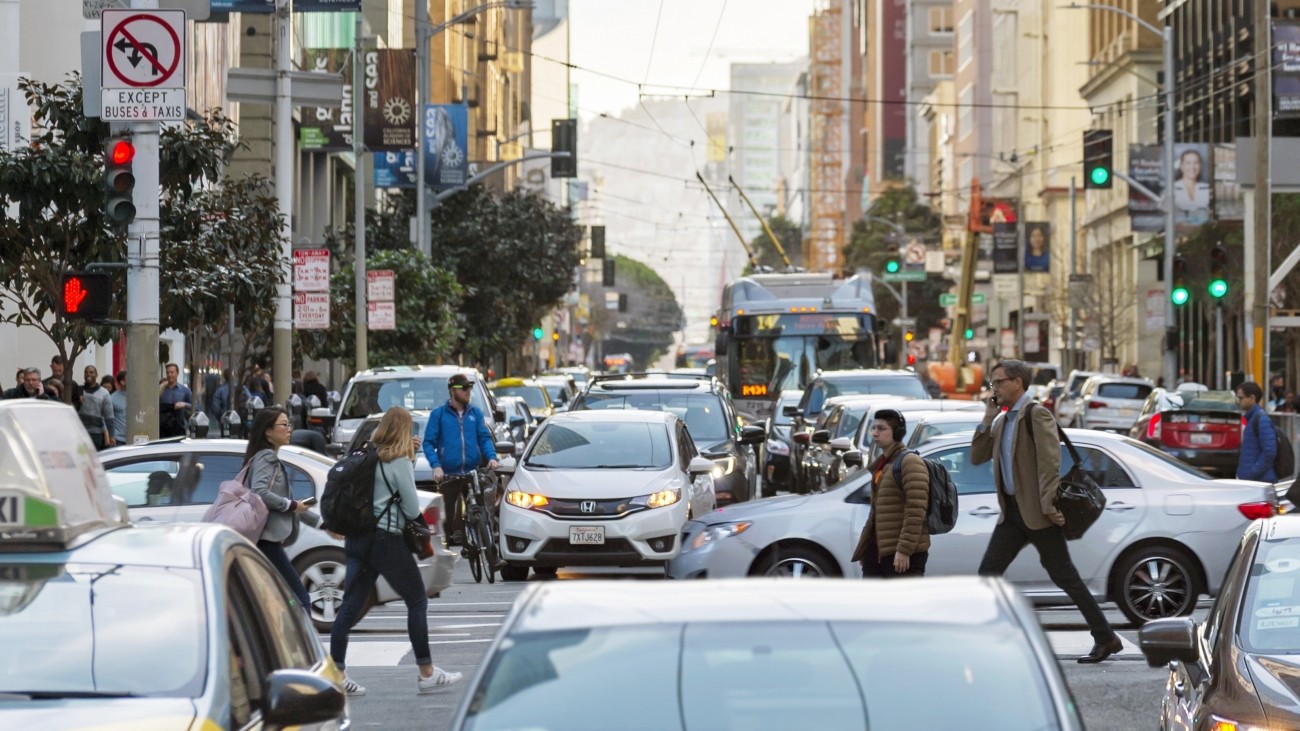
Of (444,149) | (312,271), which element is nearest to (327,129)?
(444,149)

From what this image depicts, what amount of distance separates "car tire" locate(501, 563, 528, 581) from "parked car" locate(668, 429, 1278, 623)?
396 cm

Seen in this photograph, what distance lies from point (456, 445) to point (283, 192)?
7.72 m

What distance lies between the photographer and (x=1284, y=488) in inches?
768

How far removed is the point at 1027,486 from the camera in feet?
41.1

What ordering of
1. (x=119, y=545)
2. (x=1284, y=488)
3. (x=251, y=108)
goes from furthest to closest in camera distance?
(x=251, y=108) → (x=1284, y=488) → (x=119, y=545)

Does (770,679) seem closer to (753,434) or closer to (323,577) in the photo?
(323,577)

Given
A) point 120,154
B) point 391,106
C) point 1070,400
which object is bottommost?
point 1070,400

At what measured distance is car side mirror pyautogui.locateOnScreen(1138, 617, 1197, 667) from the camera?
7.45m

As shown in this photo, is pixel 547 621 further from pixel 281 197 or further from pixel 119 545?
pixel 281 197

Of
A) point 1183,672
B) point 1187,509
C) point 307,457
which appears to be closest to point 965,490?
point 1187,509

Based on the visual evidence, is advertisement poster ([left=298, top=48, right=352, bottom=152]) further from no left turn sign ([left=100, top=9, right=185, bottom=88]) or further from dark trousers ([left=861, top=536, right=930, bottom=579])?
dark trousers ([left=861, top=536, right=930, bottom=579])

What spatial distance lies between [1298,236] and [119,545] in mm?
49725

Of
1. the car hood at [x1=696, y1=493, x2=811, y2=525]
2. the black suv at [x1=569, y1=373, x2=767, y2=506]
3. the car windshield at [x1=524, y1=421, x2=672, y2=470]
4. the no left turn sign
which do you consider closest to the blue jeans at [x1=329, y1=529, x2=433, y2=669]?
the car hood at [x1=696, y1=493, x2=811, y2=525]

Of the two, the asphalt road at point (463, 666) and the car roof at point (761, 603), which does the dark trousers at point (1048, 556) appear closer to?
the asphalt road at point (463, 666)
